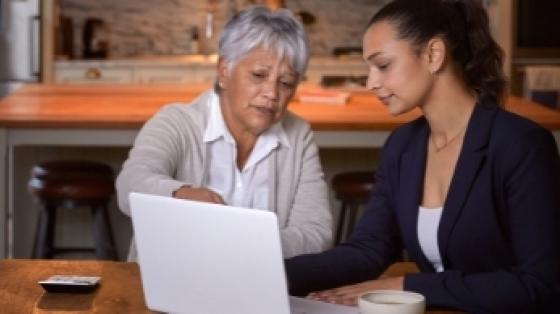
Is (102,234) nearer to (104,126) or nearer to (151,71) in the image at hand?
(104,126)

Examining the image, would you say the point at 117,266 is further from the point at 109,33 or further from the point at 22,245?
the point at 109,33

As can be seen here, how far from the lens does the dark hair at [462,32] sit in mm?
2408

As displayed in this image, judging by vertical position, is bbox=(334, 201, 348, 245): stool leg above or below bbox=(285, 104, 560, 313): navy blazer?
below

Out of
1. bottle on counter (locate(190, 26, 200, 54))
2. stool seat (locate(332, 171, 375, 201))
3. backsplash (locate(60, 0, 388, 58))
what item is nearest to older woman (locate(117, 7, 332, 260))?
stool seat (locate(332, 171, 375, 201))

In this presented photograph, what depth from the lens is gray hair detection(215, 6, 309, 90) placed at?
2.86 metres

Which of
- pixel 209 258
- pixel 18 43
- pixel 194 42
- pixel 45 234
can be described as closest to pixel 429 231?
pixel 209 258

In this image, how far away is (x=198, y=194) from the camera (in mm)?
2598

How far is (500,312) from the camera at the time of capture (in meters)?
2.20

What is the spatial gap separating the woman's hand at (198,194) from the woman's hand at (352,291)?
0.34 meters

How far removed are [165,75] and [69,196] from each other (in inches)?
122

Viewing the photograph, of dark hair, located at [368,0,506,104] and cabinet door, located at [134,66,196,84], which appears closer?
dark hair, located at [368,0,506,104]

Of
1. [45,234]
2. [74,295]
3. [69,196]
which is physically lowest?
[45,234]

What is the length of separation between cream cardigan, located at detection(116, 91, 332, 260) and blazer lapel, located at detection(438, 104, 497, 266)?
551 mm

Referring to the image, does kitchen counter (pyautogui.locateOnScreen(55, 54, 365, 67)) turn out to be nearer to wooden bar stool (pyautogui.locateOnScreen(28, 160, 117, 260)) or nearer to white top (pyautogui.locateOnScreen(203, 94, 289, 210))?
wooden bar stool (pyautogui.locateOnScreen(28, 160, 117, 260))
